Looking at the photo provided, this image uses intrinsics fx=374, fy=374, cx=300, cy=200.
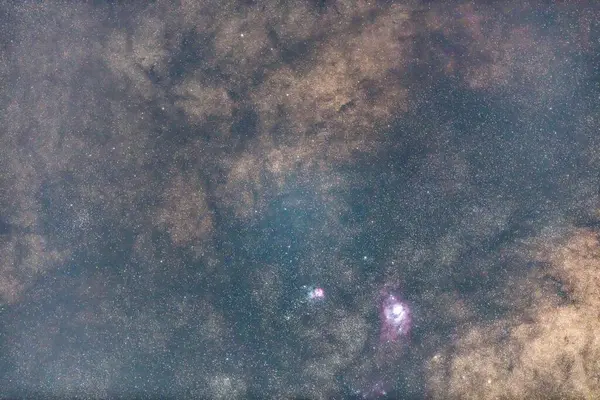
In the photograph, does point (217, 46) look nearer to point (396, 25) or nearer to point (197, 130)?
point (197, 130)

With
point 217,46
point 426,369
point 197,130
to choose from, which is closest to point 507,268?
point 426,369

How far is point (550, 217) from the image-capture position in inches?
167

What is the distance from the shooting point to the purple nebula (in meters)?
4.29

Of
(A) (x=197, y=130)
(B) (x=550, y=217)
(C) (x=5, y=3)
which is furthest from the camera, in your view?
(C) (x=5, y=3)

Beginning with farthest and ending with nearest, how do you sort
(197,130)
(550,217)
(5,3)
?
(5,3)
(197,130)
(550,217)

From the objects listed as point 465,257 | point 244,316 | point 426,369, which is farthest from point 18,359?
point 465,257

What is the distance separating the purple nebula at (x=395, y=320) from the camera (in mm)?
4289

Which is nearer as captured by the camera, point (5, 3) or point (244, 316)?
point (244, 316)

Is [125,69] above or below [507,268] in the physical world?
above

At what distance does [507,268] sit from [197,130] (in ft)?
13.1

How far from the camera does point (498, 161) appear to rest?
Answer: 4.36 m

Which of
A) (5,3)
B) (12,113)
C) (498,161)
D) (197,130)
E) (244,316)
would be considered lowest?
(244,316)

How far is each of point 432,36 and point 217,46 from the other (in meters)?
2.60

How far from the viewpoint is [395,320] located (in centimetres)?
429
